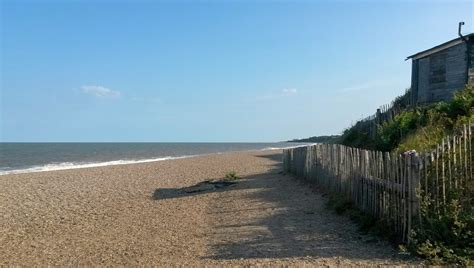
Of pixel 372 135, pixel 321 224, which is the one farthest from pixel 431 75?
pixel 321 224

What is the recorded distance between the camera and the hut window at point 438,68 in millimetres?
19703

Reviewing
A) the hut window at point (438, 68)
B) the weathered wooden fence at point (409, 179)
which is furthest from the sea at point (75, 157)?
the weathered wooden fence at point (409, 179)

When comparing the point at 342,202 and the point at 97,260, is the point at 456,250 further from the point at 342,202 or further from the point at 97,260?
the point at 97,260

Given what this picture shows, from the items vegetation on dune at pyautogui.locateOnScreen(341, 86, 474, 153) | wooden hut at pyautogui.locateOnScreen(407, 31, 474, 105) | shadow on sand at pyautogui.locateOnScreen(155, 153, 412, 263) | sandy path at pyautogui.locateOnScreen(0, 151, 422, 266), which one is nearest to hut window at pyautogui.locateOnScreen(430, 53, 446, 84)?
wooden hut at pyautogui.locateOnScreen(407, 31, 474, 105)

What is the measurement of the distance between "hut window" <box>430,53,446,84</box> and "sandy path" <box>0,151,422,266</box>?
8.78m

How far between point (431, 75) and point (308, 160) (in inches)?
326

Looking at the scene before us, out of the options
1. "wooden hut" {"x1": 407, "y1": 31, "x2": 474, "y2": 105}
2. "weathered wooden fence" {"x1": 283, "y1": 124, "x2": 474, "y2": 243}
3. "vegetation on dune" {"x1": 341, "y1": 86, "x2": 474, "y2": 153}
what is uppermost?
"wooden hut" {"x1": 407, "y1": 31, "x2": 474, "y2": 105}

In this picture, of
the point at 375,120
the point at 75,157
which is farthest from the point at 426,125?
Answer: the point at 75,157

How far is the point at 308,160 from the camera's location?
1670 centimetres

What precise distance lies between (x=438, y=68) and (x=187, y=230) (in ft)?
50.5

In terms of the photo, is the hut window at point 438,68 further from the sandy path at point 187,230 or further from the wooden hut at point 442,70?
the sandy path at point 187,230

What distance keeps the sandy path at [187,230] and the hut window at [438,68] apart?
8.78m

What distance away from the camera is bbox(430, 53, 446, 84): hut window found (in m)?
19.7

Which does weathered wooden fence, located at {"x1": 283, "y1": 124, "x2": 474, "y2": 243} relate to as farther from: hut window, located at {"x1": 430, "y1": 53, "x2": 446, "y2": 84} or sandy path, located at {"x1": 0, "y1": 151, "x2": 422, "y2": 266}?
hut window, located at {"x1": 430, "y1": 53, "x2": 446, "y2": 84}
